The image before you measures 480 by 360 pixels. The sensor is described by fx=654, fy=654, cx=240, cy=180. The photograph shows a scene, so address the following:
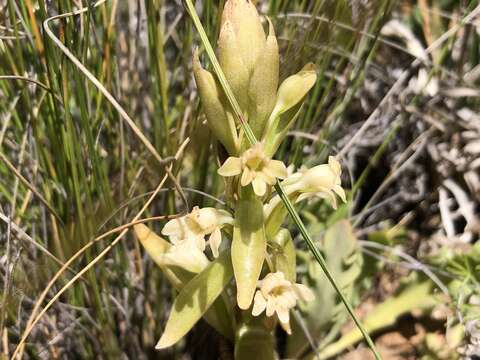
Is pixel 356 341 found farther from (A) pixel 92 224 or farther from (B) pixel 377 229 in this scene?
(A) pixel 92 224

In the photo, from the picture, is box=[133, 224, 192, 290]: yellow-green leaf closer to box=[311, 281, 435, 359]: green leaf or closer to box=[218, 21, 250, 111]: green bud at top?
box=[218, 21, 250, 111]: green bud at top

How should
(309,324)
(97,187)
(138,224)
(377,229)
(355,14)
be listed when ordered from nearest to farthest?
(138,224) < (97,187) < (355,14) < (309,324) < (377,229)

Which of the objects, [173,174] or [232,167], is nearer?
[232,167]

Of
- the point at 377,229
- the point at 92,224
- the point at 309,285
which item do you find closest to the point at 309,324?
the point at 309,285

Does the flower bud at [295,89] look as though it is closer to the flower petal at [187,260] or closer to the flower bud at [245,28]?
the flower bud at [245,28]

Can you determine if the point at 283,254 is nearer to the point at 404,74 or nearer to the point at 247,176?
the point at 247,176

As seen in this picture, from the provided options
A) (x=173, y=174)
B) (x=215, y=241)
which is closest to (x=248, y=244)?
(x=215, y=241)
